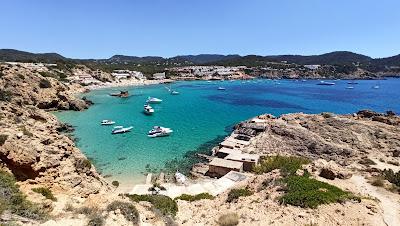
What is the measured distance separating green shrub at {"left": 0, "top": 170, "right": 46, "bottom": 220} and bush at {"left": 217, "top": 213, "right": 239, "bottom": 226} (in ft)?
26.2

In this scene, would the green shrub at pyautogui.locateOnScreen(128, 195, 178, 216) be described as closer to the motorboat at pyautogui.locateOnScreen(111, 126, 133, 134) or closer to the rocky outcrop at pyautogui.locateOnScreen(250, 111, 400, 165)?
the rocky outcrop at pyautogui.locateOnScreen(250, 111, 400, 165)

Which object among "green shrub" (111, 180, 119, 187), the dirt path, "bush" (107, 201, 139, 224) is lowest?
"green shrub" (111, 180, 119, 187)

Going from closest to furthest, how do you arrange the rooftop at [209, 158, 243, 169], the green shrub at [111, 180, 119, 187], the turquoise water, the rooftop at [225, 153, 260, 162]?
the green shrub at [111, 180, 119, 187]
the rooftop at [209, 158, 243, 169]
the rooftop at [225, 153, 260, 162]
the turquoise water

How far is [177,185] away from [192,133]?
2184 cm

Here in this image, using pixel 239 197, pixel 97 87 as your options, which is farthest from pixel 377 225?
pixel 97 87

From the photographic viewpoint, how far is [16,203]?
43.1 feet

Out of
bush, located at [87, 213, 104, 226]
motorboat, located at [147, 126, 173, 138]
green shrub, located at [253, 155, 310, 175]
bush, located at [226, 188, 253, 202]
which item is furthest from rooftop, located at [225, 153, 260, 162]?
bush, located at [87, 213, 104, 226]

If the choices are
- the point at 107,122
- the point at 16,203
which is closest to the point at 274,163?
the point at 16,203

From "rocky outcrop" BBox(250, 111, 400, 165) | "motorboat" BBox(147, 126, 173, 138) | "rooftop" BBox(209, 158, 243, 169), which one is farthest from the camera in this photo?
"motorboat" BBox(147, 126, 173, 138)

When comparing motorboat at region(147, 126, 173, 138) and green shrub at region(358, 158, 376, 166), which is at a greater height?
green shrub at region(358, 158, 376, 166)

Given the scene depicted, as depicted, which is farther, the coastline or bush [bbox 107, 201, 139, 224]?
the coastline

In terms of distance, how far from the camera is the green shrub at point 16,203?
12.4 metres

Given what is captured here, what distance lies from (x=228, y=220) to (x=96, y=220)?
21.0 feet

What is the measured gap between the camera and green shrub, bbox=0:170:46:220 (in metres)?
12.4
